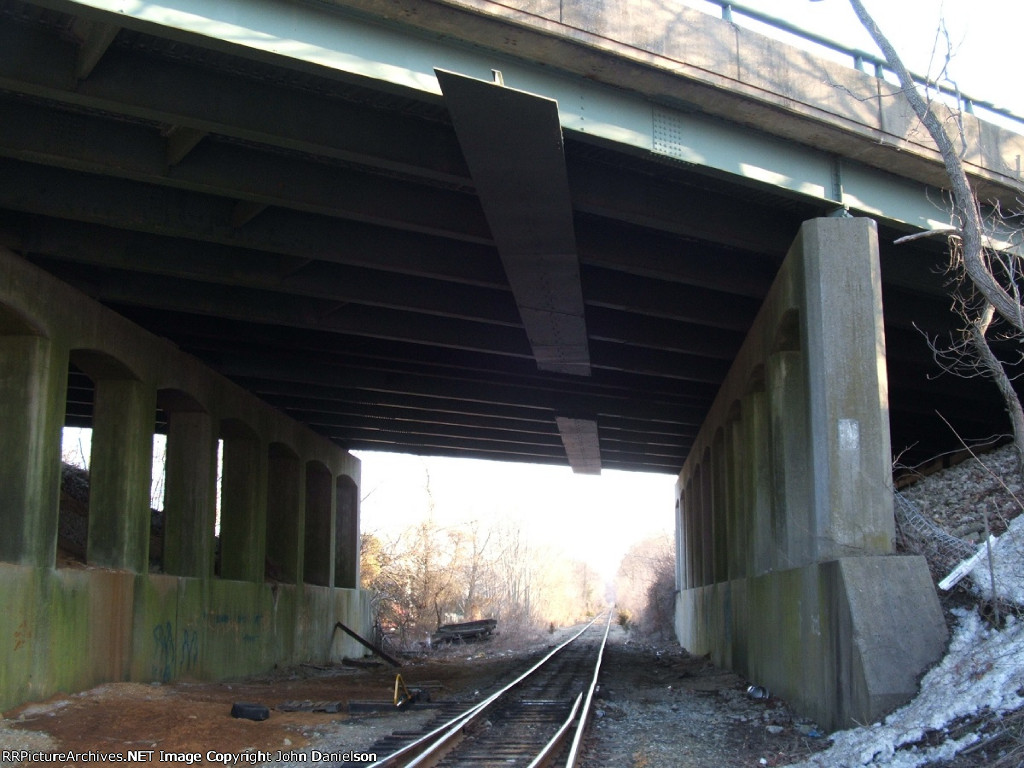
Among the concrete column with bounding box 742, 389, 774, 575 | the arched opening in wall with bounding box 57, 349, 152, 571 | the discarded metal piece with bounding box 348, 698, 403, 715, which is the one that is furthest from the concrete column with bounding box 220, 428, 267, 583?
the concrete column with bounding box 742, 389, 774, 575

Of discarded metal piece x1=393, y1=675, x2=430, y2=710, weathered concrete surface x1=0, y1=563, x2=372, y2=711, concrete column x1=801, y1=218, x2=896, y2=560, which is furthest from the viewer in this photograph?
discarded metal piece x1=393, y1=675, x2=430, y2=710

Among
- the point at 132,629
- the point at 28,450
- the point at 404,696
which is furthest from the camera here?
the point at 132,629

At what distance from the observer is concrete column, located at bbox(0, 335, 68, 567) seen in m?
11.5

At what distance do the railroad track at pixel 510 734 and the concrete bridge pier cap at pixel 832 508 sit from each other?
2633 mm

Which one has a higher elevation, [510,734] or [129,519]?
[129,519]

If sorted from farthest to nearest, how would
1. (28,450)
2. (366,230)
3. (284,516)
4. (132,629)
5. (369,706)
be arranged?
(284,516), (132,629), (369,706), (366,230), (28,450)

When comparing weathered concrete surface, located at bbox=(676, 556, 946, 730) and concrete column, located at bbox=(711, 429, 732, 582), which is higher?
concrete column, located at bbox=(711, 429, 732, 582)

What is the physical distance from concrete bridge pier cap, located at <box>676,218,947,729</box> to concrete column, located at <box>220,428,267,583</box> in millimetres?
10066

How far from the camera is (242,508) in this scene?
1977 cm

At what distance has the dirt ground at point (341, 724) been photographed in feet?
31.8

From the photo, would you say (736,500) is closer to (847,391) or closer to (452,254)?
(452,254)

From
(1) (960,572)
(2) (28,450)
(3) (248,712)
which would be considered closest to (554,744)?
(3) (248,712)

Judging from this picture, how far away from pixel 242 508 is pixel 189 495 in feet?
9.23

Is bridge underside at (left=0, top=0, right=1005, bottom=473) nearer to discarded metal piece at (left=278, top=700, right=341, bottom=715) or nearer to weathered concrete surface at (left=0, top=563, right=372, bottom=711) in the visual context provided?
weathered concrete surface at (left=0, top=563, right=372, bottom=711)
